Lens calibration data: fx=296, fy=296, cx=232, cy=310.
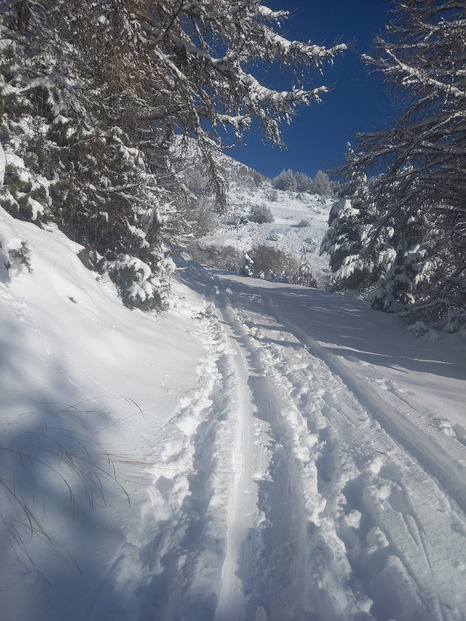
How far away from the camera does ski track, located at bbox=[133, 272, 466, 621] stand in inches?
58.9

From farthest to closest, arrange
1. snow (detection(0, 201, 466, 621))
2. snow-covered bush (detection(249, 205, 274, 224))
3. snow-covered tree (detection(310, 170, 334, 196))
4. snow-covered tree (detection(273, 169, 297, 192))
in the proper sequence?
1. snow-covered tree (detection(273, 169, 297, 192))
2. snow-covered tree (detection(310, 170, 334, 196))
3. snow-covered bush (detection(249, 205, 274, 224))
4. snow (detection(0, 201, 466, 621))

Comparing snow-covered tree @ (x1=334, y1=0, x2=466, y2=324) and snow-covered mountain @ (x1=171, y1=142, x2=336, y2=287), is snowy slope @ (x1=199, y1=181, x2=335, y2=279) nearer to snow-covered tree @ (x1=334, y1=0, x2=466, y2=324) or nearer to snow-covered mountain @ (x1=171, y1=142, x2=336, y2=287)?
snow-covered mountain @ (x1=171, y1=142, x2=336, y2=287)

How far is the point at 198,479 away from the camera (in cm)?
222

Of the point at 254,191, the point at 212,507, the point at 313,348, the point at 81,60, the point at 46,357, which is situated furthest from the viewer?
the point at 254,191

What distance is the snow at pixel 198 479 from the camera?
1444 mm

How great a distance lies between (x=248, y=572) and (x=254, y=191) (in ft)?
290

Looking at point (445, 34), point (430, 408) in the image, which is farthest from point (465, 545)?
point (445, 34)

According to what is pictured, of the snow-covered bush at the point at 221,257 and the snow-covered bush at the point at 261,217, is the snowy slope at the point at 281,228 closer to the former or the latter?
the snow-covered bush at the point at 261,217

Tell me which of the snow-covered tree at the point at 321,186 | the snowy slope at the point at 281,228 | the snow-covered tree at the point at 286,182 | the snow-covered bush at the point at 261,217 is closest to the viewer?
the snowy slope at the point at 281,228

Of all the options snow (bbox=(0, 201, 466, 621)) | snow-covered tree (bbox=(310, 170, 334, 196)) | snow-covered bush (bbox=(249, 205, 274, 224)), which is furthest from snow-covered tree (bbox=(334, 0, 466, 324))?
snow-covered tree (bbox=(310, 170, 334, 196))

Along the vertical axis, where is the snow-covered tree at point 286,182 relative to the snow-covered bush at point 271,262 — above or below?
above

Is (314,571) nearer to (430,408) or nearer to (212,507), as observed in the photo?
(212,507)

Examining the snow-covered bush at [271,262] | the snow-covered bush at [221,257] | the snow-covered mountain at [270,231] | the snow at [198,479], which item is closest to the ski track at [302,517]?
the snow at [198,479]

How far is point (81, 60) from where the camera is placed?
13.5ft
